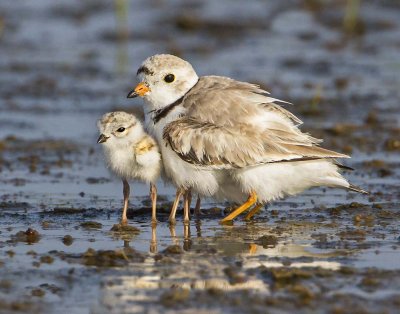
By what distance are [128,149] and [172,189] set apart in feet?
5.65

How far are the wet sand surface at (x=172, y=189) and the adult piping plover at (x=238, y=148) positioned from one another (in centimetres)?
33

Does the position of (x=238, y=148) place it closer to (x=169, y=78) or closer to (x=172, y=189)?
(x=169, y=78)

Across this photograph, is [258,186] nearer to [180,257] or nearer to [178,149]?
[178,149]

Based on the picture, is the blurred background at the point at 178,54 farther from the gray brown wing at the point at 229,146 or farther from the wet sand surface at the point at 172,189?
the gray brown wing at the point at 229,146

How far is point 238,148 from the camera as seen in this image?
24.2ft

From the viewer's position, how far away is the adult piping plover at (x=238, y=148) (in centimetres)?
739

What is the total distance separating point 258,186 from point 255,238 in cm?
48

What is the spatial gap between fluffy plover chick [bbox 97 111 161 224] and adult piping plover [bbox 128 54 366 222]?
11 centimetres

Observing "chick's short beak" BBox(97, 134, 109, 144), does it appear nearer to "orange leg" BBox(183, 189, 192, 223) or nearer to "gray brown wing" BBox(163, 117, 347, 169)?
"gray brown wing" BBox(163, 117, 347, 169)

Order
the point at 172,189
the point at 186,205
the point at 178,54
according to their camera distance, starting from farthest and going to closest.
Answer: the point at 178,54
the point at 172,189
the point at 186,205

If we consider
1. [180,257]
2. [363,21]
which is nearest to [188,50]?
[363,21]

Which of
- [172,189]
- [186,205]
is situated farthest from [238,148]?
[172,189]

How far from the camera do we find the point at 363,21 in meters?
17.6

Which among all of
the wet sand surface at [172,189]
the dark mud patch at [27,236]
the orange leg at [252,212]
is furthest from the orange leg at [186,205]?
the dark mud patch at [27,236]
